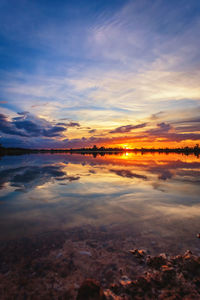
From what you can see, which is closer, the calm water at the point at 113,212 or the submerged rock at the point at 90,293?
the submerged rock at the point at 90,293

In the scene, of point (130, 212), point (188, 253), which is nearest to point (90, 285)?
point (188, 253)

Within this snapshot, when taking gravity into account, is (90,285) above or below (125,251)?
above

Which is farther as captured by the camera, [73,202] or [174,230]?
[73,202]

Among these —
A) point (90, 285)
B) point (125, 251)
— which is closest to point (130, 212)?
point (125, 251)

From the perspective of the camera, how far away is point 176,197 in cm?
858

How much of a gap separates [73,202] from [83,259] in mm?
4093

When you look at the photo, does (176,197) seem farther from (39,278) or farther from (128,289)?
(39,278)

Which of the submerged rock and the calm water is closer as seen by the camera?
the submerged rock

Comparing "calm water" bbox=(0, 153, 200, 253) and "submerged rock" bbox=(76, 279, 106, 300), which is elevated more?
"submerged rock" bbox=(76, 279, 106, 300)

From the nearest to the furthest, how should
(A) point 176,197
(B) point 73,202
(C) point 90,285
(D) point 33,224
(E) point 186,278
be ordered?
1. (C) point 90,285
2. (E) point 186,278
3. (D) point 33,224
4. (B) point 73,202
5. (A) point 176,197

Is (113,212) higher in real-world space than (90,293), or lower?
lower

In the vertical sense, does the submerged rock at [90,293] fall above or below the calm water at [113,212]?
above

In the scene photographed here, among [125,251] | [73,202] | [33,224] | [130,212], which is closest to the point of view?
[125,251]

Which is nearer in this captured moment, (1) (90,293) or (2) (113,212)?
(1) (90,293)
